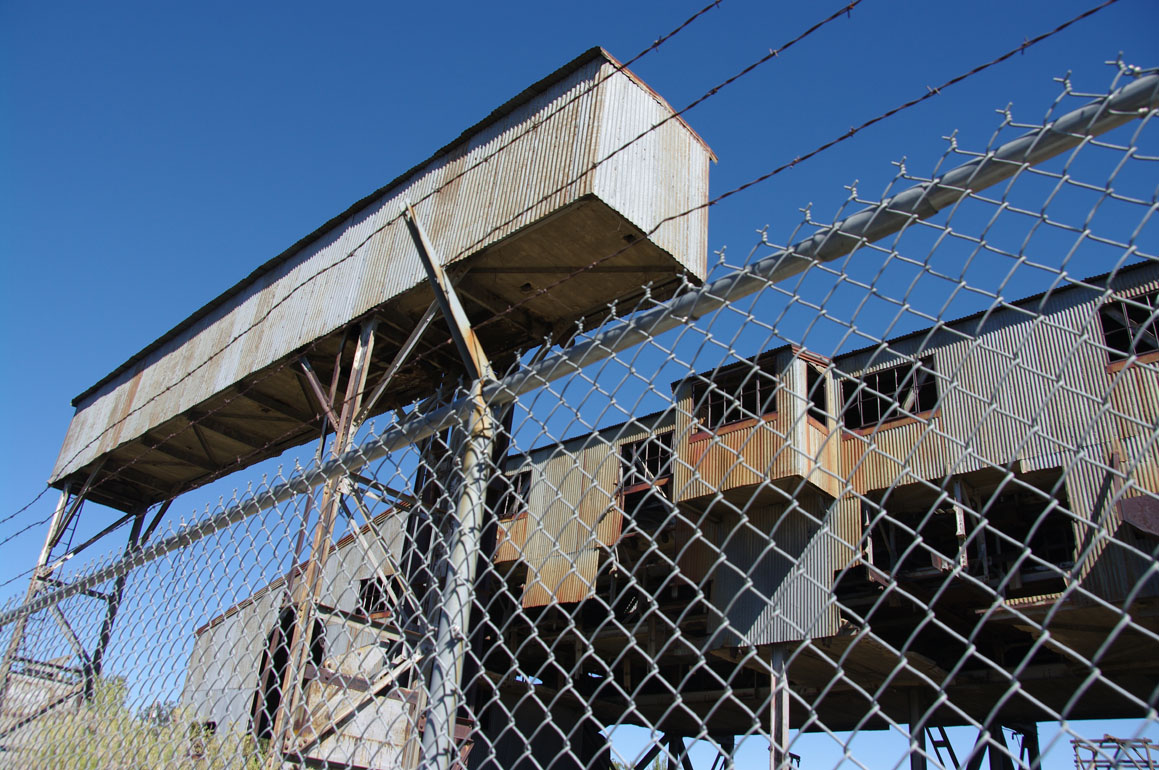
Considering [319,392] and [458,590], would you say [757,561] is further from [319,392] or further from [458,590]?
[319,392]

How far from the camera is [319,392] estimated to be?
11.5 m

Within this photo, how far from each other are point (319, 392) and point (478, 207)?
3231 millimetres

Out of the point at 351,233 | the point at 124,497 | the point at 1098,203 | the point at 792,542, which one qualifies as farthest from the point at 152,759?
the point at 792,542

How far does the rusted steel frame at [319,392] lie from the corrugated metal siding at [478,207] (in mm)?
395

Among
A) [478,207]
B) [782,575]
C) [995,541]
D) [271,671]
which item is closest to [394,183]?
[478,207]

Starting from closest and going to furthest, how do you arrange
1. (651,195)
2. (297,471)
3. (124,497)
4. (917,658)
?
(297,471) < (651,195) < (124,497) < (917,658)

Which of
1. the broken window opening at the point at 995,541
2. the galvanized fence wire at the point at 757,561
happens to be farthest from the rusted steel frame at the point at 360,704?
the broken window opening at the point at 995,541

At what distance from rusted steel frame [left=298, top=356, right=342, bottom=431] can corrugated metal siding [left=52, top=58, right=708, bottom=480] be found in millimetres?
395

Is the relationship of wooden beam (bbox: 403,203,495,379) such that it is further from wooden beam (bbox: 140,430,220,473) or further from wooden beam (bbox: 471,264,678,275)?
wooden beam (bbox: 140,430,220,473)

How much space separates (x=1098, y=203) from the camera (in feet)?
5.44

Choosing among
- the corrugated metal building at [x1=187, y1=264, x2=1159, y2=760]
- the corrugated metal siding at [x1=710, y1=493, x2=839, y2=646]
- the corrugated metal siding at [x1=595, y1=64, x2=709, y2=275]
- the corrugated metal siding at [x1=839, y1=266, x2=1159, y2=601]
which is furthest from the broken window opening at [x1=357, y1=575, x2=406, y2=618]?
the corrugated metal siding at [x1=839, y1=266, x2=1159, y2=601]

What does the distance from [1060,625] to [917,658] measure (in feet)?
13.0

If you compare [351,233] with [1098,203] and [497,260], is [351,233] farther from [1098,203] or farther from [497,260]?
[1098,203]

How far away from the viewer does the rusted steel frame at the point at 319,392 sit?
11.0 m
